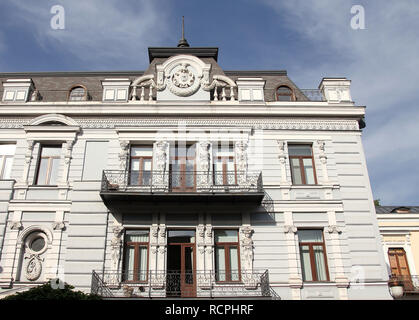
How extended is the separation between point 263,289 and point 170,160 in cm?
645

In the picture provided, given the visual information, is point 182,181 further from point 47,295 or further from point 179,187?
point 47,295

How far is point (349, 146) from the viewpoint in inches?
728

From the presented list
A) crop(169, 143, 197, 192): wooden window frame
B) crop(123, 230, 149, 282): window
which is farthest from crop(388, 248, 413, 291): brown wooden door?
crop(123, 230, 149, 282): window

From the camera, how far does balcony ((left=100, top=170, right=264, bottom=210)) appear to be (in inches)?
632

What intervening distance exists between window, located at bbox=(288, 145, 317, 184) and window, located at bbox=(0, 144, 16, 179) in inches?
472

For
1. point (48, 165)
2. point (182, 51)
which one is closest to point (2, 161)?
point (48, 165)

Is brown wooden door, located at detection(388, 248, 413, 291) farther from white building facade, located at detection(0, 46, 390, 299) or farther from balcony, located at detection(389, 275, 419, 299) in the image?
white building facade, located at detection(0, 46, 390, 299)

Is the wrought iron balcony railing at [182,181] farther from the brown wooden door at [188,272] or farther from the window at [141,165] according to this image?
the brown wooden door at [188,272]

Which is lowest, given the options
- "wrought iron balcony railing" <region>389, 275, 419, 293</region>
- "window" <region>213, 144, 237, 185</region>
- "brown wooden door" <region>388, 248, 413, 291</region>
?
"wrought iron balcony railing" <region>389, 275, 419, 293</region>

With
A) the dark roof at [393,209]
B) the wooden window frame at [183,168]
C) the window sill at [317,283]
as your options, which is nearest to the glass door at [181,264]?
the wooden window frame at [183,168]

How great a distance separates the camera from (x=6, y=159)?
1805 centimetres

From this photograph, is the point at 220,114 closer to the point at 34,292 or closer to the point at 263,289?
the point at 263,289

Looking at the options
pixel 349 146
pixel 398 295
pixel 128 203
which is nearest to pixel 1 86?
pixel 128 203

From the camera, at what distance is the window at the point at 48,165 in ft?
58.0
